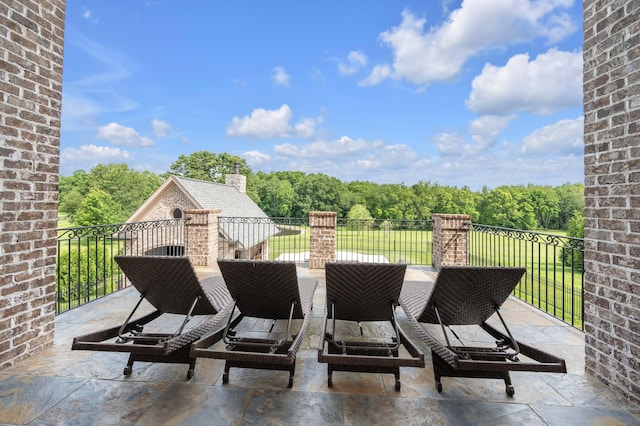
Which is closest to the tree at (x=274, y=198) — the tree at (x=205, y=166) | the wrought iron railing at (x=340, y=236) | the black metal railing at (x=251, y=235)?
the tree at (x=205, y=166)

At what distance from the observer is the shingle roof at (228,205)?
15367 millimetres

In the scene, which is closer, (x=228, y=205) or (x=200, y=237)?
(x=200, y=237)

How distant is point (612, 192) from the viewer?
2.31 m

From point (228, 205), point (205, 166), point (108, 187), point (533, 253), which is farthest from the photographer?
point (205, 166)

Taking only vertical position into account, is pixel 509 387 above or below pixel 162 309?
below

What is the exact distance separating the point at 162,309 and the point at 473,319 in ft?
9.46

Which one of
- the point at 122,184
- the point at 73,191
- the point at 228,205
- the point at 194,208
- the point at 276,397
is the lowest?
the point at 276,397

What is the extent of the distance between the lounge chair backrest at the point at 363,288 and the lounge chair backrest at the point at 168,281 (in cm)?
113

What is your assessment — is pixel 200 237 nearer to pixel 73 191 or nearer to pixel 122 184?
pixel 122 184

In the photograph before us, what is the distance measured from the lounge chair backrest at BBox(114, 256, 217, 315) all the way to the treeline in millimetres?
32526

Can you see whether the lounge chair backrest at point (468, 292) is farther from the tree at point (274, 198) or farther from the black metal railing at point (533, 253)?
the tree at point (274, 198)

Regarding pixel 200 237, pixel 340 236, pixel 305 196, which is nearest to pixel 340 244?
pixel 340 236

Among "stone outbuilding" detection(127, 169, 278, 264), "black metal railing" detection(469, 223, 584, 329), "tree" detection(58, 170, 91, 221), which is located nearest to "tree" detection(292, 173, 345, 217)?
"stone outbuilding" detection(127, 169, 278, 264)

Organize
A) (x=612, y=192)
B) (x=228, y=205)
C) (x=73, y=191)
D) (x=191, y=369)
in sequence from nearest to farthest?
(x=612, y=192)
(x=191, y=369)
(x=228, y=205)
(x=73, y=191)
